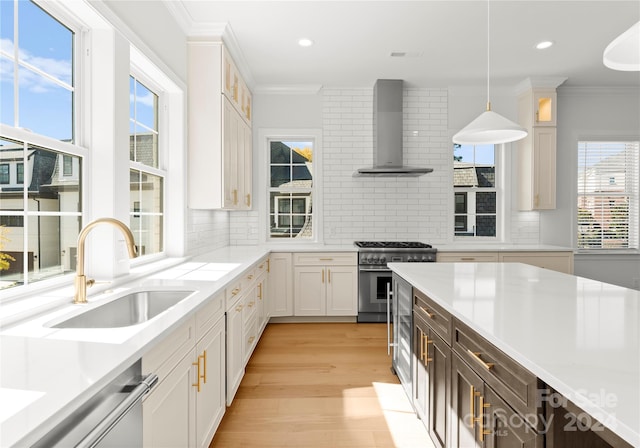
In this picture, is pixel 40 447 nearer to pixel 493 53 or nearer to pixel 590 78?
pixel 493 53

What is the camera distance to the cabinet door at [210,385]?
1.83 m

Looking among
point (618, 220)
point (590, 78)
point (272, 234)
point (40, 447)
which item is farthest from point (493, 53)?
point (40, 447)

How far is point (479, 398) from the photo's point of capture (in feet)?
4.67

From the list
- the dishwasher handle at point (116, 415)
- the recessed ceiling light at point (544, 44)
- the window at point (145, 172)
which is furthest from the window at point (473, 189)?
the dishwasher handle at point (116, 415)

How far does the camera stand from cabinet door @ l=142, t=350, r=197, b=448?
4.16ft

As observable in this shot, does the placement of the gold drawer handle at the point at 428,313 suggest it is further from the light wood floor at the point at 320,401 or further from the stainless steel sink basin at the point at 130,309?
the stainless steel sink basin at the point at 130,309

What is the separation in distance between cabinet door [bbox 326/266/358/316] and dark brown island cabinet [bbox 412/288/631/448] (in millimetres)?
2102

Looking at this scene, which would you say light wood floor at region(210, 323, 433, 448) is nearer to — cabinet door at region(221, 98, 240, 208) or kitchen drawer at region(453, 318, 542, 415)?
kitchen drawer at region(453, 318, 542, 415)

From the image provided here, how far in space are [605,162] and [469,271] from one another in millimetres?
4012

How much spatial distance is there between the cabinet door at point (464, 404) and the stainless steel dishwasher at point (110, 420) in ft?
3.94

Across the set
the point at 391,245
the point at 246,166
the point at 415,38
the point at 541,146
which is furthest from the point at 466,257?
the point at 246,166

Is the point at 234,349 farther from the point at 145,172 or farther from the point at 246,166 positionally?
the point at 246,166

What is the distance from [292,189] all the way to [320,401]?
3047mm

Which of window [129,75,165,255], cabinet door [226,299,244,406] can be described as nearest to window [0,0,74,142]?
window [129,75,165,255]
